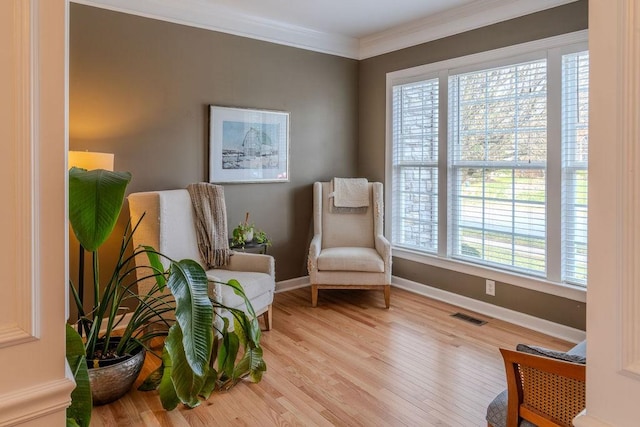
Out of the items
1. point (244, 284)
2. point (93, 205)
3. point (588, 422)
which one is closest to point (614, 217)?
point (588, 422)

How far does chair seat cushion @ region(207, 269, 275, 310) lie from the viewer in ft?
9.72

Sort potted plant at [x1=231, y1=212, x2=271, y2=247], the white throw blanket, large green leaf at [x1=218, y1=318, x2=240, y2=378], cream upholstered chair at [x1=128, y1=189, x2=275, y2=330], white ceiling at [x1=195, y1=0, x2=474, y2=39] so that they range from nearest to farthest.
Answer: large green leaf at [x1=218, y1=318, x2=240, y2=378], cream upholstered chair at [x1=128, y1=189, x2=275, y2=330], white ceiling at [x1=195, y1=0, x2=474, y2=39], potted plant at [x1=231, y1=212, x2=271, y2=247], the white throw blanket

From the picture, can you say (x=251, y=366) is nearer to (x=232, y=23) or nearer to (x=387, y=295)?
(x=387, y=295)

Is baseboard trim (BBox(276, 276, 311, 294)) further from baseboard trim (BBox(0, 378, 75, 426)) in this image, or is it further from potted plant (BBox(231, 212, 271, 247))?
baseboard trim (BBox(0, 378, 75, 426))

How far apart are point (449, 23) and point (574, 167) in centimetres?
174

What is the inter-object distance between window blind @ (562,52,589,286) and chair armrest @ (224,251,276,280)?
88.6 inches

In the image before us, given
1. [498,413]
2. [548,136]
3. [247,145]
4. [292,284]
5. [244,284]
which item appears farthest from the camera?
[292,284]

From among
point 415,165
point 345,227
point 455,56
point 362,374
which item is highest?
point 455,56

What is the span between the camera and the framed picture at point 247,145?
3959mm

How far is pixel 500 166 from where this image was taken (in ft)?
12.3

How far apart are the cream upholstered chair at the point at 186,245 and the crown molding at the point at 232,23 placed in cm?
145

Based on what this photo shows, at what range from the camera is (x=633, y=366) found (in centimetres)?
70

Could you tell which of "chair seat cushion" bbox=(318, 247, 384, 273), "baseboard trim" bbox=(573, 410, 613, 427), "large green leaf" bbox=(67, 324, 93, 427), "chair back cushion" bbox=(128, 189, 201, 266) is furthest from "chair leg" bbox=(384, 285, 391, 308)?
"baseboard trim" bbox=(573, 410, 613, 427)

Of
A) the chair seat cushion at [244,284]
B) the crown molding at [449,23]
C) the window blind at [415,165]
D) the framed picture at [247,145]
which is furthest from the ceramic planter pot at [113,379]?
the crown molding at [449,23]
